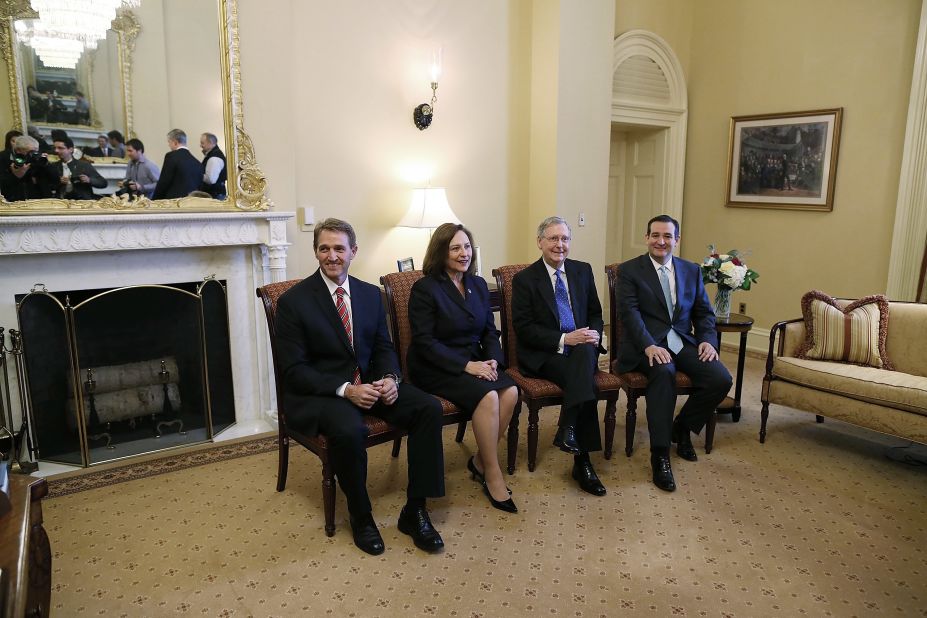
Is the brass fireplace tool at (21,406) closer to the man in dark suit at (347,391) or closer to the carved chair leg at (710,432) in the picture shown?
the man in dark suit at (347,391)

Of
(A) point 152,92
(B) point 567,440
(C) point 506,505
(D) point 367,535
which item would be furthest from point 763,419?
(A) point 152,92

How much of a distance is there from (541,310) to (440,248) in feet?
2.08

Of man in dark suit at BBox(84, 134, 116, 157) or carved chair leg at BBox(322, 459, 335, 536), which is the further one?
man in dark suit at BBox(84, 134, 116, 157)

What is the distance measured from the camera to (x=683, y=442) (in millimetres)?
3432

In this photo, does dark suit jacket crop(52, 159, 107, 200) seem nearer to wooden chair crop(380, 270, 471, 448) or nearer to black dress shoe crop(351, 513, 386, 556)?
wooden chair crop(380, 270, 471, 448)

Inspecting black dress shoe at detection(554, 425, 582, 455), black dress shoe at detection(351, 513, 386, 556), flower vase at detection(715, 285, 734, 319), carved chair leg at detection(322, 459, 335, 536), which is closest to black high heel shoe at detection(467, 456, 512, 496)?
black dress shoe at detection(554, 425, 582, 455)

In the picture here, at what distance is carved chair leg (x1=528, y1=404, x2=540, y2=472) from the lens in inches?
123

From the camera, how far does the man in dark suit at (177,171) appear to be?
334 cm

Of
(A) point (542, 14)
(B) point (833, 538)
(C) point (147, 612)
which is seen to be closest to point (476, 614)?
(C) point (147, 612)

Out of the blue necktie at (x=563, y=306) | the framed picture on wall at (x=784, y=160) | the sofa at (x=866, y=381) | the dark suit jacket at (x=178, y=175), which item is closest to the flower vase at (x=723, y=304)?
the sofa at (x=866, y=381)

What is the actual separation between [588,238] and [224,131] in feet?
9.23

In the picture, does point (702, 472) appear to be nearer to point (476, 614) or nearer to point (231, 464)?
point (476, 614)

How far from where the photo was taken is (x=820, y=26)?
4.98 m

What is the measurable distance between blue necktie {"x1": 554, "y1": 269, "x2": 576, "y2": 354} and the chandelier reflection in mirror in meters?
2.53
